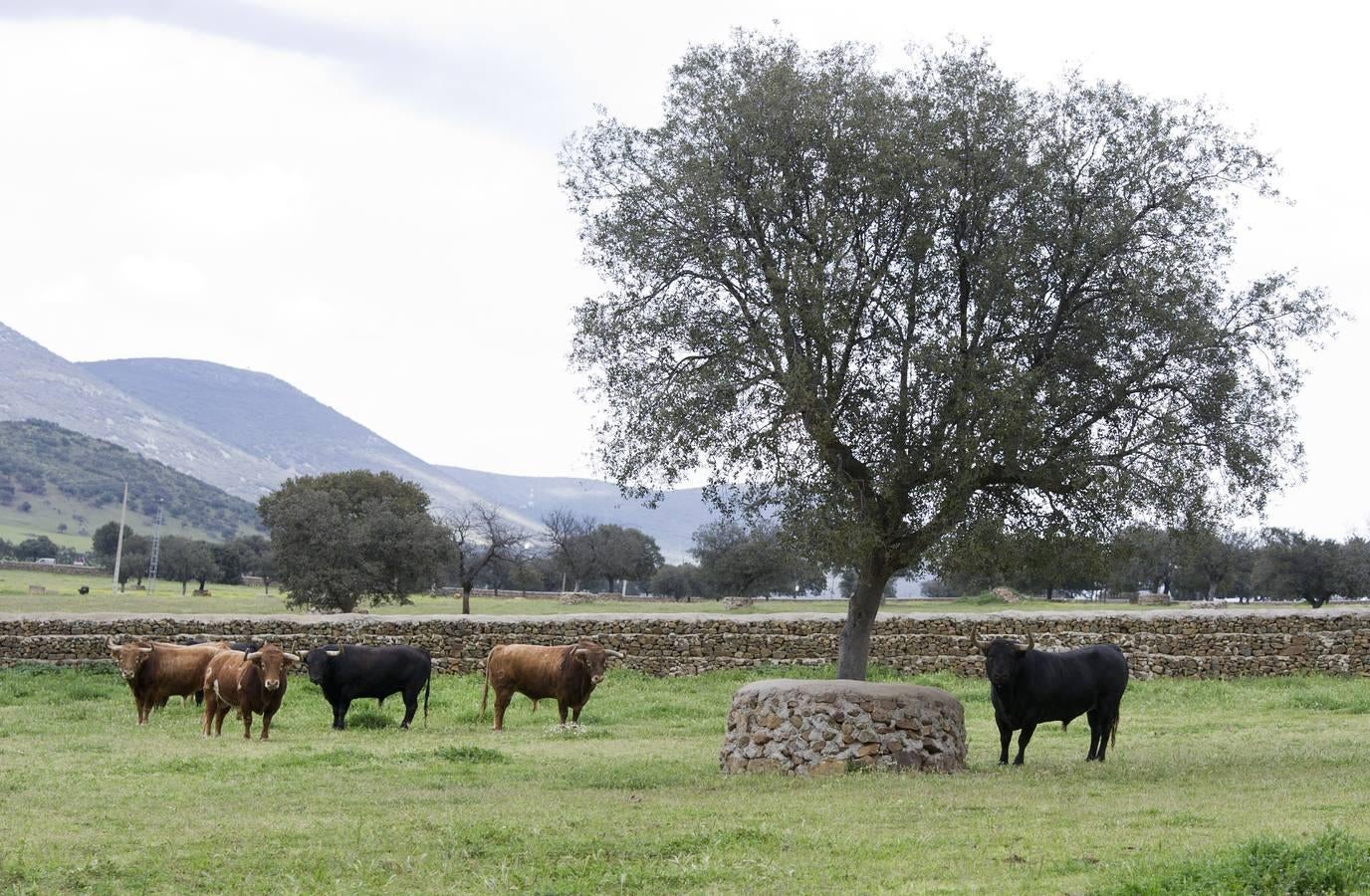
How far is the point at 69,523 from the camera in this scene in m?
187

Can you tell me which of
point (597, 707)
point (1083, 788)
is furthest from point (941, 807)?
point (597, 707)

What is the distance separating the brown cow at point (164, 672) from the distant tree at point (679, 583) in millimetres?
74708

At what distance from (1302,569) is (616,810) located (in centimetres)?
6495

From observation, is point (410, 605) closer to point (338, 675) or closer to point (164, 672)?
point (164, 672)

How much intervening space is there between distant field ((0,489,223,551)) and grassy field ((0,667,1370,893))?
523 feet

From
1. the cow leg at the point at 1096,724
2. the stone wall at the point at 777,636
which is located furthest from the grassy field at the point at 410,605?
the cow leg at the point at 1096,724

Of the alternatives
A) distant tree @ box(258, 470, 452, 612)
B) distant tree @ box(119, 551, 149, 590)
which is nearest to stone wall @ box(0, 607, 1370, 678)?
distant tree @ box(258, 470, 452, 612)

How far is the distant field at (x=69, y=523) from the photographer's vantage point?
564ft

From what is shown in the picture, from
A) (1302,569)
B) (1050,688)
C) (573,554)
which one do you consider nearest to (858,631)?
(1050,688)

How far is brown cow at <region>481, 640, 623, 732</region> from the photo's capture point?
22781 mm

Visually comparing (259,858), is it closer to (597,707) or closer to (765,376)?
(765,376)

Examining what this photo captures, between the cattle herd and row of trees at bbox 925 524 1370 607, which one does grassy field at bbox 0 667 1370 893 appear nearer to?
the cattle herd

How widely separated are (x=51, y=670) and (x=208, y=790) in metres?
17.0

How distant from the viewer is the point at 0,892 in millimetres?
9156
